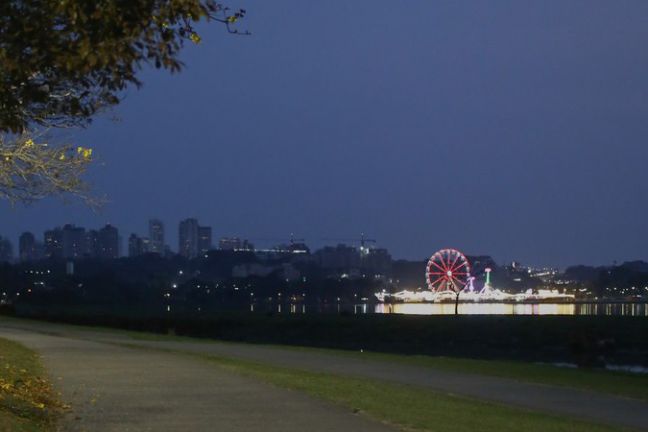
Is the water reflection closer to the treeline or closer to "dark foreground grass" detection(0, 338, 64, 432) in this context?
the treeline

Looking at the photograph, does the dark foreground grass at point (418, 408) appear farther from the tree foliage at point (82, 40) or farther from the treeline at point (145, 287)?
the treeline at point (145, 287)

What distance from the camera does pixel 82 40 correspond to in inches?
356

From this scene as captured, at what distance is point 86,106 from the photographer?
1269cm

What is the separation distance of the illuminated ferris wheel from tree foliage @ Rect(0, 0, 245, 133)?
7598 cm

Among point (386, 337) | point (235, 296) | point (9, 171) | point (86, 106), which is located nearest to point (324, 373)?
point (9, 171)

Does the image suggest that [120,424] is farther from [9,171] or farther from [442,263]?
[442,263]

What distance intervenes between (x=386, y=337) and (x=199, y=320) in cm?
1626

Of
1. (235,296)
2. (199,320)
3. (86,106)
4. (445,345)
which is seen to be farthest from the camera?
(235,296)

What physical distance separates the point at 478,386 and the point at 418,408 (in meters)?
5.39

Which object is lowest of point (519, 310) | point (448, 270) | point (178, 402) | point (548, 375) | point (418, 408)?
point (519, 310)

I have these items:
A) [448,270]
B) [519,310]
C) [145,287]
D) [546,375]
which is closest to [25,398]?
[546,375]

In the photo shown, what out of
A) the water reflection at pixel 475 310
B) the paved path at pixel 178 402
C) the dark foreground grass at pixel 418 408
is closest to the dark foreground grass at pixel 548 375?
the dark foreground grass at pixel 418 408

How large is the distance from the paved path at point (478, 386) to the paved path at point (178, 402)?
11.9 feet

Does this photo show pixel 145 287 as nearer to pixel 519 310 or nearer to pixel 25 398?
pixel 519 310
